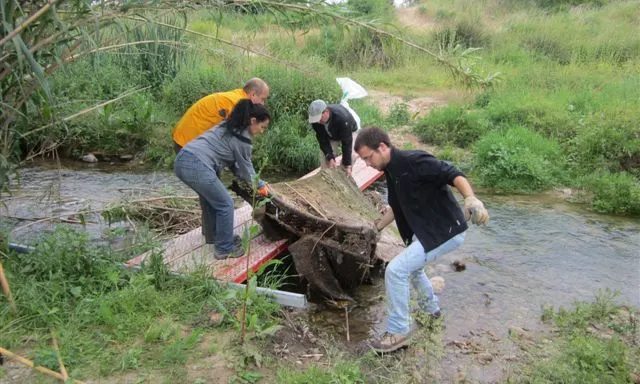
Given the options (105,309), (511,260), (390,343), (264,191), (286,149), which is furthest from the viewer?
→ (286,149)

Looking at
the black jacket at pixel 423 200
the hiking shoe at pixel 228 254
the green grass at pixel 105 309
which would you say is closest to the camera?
the green grass at pixel 105 309

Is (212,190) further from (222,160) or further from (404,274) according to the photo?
(404,274)

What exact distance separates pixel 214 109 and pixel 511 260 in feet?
11.3

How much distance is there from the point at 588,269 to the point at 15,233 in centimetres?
576

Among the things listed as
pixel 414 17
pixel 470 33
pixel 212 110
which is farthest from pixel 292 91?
pixel 414 17

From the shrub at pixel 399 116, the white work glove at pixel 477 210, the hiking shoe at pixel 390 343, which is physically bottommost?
the shrub at pixel 399 116

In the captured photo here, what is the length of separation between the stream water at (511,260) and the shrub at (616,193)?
215 millimetres

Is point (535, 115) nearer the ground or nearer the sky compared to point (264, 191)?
nearer the ground

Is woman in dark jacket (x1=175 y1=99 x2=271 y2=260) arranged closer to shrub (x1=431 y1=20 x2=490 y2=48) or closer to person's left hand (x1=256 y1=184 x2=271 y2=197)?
person's left hand (x1=256 y1=184 x2=271 y2=197)

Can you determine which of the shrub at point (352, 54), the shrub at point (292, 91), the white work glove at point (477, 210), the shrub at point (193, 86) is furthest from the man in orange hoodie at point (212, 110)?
the shrub at point (352, 54)

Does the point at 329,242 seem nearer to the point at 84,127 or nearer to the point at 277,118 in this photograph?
the point at 277,118

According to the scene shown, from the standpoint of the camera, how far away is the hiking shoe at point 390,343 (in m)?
3.90

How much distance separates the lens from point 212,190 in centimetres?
454

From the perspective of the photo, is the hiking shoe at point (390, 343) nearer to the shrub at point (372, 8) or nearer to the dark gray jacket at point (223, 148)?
the dark gray jacket at point (223, 148)
